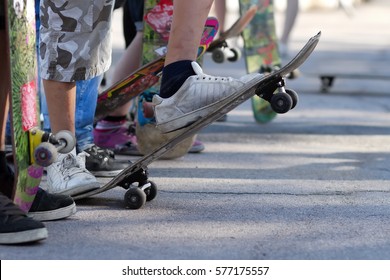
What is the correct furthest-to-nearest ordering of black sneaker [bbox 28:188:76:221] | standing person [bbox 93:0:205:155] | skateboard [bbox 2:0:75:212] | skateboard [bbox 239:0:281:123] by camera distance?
skateboard [bbox 239:0:281:123]
standing person [bbox 93:0:205:155]
black sneaker [bbox 28:188:76:221]
skateboard [bbox 2:0:75:212]

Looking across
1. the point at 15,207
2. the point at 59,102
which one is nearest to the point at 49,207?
the point at 15,207

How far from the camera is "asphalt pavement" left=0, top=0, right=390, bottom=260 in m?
3.31

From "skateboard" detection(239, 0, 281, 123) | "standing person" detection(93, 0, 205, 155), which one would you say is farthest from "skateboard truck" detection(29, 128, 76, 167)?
"skateboard" detection(239, 0, 281, 123)

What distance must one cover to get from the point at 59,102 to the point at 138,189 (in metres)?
0.46

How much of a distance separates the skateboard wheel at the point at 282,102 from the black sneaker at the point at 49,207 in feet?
2.69

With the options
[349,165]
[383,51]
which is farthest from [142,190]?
[383,51]

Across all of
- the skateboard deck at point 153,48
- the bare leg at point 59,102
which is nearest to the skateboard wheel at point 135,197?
the bare leg at point 59,102

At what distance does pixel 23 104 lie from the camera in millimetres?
3447

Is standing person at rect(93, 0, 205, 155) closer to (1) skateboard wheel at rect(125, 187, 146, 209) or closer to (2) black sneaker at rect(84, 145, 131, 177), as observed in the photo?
(2) black sneaker at rect(84, 145, 131, 177)

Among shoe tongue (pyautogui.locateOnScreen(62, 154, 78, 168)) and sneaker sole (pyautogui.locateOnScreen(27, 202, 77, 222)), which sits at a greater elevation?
shoe tongue (pyautogui.locateOnScreen(62, 154, 78, 168))

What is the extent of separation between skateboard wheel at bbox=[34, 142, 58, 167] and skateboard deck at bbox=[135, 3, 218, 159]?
1.53 meters

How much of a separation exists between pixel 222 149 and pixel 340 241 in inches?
91.1

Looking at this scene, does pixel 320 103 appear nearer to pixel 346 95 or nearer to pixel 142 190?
pixel 346 95

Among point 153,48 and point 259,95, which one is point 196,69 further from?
point 153,48
